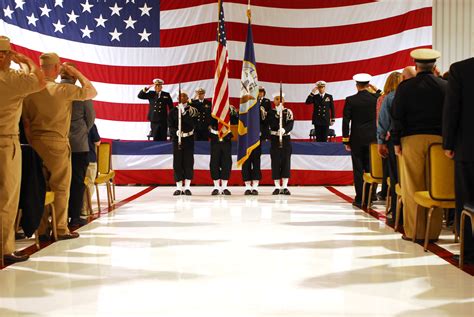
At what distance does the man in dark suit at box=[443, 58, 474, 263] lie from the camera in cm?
442

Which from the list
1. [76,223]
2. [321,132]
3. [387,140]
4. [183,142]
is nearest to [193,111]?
[183,142]

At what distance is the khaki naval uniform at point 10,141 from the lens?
4.58m

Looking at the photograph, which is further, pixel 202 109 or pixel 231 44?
pixel 231 44

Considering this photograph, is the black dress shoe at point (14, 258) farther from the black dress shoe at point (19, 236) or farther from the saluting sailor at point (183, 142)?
the saluting sailor at point (183, 142)

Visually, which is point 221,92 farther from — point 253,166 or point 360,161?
point 360,161

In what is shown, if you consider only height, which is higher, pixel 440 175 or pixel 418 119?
pixel 418 119

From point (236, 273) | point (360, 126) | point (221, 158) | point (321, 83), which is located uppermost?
point (321, 83)

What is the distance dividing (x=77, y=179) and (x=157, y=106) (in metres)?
6.24

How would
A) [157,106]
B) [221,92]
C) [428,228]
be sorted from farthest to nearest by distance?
[157,106] < [221,92] < [428,228]

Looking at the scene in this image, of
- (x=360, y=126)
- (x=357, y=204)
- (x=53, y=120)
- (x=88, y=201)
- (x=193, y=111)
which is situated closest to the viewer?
(x=53, y=120)

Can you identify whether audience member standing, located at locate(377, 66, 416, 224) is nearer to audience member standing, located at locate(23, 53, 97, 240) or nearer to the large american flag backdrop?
audience member standing, located at locate(23, 53, 97, 240)

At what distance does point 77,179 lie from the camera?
6566 millimetres

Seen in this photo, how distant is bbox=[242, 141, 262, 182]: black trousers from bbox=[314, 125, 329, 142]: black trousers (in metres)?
2.54

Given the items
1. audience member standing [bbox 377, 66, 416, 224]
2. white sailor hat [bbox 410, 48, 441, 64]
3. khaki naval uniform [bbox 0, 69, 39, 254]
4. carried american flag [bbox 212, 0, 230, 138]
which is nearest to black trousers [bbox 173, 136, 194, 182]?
carried american flag [bbox 212, 0, 230, 138]
